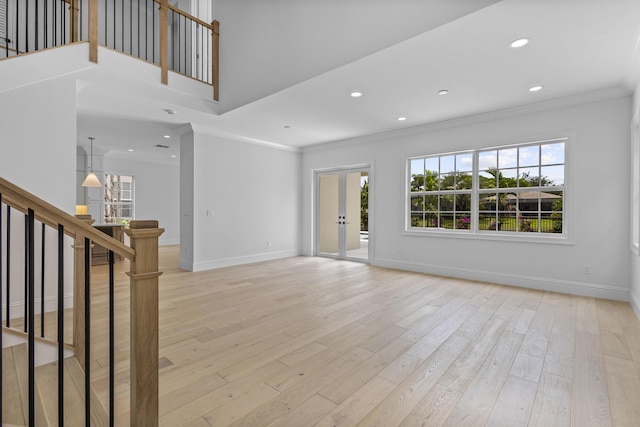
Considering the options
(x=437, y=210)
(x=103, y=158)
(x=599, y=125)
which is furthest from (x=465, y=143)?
(x=103, y=158)

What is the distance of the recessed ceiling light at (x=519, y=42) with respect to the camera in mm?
2803

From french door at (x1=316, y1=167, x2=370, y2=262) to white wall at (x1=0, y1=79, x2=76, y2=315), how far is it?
4786 millimetres

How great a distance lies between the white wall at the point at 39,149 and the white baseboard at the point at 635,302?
6.50 meters

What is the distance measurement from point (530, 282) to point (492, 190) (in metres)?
1.49

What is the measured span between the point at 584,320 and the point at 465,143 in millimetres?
3009

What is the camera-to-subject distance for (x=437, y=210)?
5.61 m

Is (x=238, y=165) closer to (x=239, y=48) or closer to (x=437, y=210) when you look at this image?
(x=239, y=48)

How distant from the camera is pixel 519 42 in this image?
2.85 m

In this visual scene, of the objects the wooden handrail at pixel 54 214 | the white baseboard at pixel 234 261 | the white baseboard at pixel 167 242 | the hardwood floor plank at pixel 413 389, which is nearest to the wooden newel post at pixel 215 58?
the white baseboard at pixel 234 261

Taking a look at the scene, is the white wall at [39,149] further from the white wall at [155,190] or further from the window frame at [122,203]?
the window frame at [122,203]

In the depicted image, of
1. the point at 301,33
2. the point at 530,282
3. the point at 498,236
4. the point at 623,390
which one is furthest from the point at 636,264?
the point at 301,33

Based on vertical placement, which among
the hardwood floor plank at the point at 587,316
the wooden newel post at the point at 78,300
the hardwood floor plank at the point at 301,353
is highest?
the wooden newel post at the point at 78,300

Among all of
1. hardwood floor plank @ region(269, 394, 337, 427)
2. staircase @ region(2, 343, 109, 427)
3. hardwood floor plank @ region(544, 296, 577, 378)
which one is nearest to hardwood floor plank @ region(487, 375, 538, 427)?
hardwood floor plank @ region(544, 296, 577, 378)

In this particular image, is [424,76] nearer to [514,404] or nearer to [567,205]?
[567,205]
